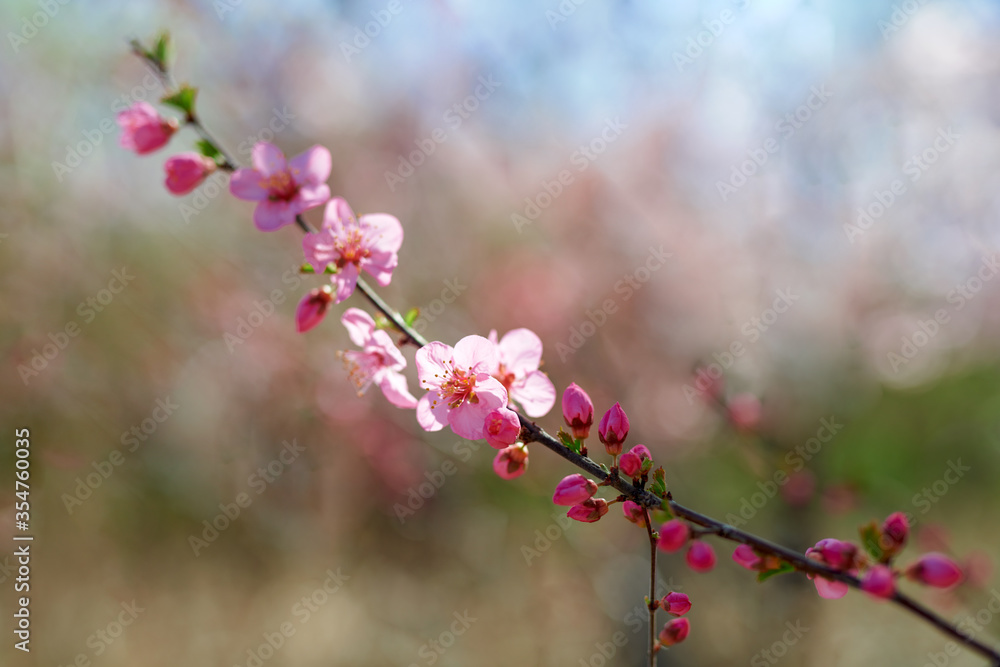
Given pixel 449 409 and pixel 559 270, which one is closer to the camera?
pixel 449 409

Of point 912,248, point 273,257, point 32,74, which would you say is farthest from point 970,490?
point 32,74

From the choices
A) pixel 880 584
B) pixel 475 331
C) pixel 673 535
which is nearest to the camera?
pixel 880 584

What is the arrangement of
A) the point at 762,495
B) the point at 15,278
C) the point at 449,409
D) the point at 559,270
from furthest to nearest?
the point at 559,270, the point at 762,495, the point at 15,278, the point at 449,409

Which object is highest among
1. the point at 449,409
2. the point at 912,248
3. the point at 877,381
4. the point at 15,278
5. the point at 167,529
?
the point at 15,278

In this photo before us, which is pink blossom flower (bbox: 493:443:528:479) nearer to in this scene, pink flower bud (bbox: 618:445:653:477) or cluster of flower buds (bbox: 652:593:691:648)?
pink flower bud (bbox: 618:445:653:477)

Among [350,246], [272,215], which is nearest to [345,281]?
[350,246]

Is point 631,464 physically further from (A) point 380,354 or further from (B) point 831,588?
(A) point 380,354

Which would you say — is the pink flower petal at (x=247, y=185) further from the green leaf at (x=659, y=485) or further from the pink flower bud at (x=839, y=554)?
the pink flower bud at (x=839, y=554)

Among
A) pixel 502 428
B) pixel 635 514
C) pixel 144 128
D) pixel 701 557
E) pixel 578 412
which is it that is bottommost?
pixel 701 557

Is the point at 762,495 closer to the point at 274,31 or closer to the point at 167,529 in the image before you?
the point at 167,529
